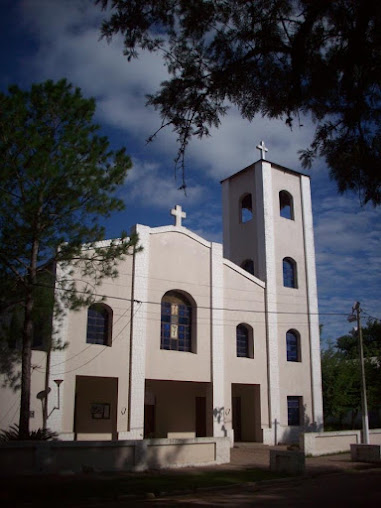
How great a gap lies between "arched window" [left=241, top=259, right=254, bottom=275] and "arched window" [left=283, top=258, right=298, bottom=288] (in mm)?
1692

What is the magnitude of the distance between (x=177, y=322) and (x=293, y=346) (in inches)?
273

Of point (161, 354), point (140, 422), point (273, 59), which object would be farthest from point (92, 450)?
point (273, 59)

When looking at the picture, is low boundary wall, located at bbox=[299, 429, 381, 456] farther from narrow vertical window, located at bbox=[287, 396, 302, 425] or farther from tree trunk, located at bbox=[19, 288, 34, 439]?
tree trunk, located at bbox=[19, 288, 34, 439]

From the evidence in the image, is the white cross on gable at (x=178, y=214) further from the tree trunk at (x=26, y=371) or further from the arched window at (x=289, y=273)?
the tree trunk at (x=26, y=371)

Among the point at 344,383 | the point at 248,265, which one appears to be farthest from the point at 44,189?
the point at 344,383

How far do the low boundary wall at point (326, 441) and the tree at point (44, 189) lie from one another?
10481mm

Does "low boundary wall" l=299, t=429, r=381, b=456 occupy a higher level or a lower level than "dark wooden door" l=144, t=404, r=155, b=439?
lower

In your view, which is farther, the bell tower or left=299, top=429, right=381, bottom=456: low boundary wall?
the bell tower

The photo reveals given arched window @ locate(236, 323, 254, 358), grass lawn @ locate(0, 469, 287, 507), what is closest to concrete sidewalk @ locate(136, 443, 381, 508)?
grass lawn @ locate(0, 469, 287, 507)

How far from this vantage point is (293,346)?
26562mm

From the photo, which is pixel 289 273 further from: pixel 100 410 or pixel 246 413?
pixel 100 410

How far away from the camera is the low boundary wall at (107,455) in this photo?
44.0ft

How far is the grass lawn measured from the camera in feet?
36.2

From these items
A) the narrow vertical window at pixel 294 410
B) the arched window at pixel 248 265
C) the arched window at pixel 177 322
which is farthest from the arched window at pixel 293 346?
the arched window at pixel 177 322
